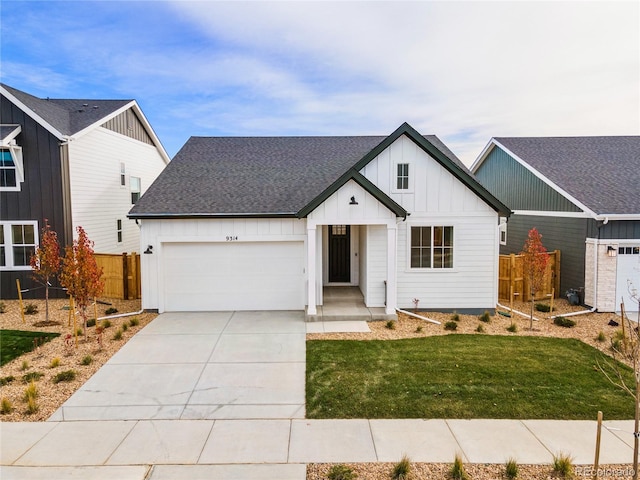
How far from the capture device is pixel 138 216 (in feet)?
41.3

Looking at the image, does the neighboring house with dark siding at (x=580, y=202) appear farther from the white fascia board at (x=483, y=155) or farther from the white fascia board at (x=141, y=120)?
the white fascia board at (x=141, y=120)

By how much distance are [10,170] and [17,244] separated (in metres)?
2.63

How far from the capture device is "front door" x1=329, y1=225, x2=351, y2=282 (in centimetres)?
1496

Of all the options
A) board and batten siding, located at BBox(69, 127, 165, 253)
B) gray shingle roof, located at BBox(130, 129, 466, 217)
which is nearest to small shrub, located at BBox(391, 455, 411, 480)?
gray shingle roof, located at BBox(130, 129, 466, 217)

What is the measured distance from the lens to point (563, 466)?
5090mm

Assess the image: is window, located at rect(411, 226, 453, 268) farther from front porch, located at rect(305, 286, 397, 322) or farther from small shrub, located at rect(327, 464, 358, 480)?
small shrub, located at rect(327, 464, 358, 480)

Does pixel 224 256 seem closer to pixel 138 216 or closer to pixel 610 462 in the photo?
pixel 138 216

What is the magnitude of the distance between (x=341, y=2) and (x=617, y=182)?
36.5 feet

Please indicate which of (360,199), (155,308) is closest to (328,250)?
(360,199)

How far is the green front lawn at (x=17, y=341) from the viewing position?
369 inches

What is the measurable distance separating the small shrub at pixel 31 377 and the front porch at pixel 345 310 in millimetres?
6293

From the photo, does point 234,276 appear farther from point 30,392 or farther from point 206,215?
point 30,392

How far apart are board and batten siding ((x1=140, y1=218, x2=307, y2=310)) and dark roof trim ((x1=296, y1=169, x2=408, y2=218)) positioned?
1402 mm

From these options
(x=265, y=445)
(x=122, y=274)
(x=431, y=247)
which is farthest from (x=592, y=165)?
(x=122, y=274)
